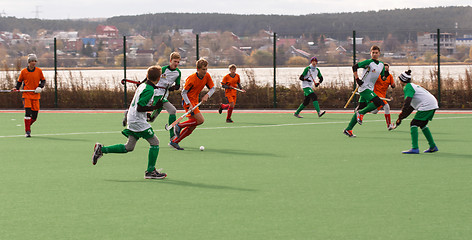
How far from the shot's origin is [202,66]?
45.4 ft

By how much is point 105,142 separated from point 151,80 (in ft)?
20.2

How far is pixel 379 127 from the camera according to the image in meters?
18.9

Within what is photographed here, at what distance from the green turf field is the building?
1127 centimetres

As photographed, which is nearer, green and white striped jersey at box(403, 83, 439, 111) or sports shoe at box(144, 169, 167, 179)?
sports shoe at box(144, 169, 167, 179)

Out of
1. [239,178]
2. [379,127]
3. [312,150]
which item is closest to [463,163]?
[312,150]

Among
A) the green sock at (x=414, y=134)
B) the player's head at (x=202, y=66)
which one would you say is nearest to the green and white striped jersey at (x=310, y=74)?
the player's head at (x=202, y=66)

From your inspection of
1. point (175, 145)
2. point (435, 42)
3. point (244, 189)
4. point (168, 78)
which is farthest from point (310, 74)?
point (244, 189)

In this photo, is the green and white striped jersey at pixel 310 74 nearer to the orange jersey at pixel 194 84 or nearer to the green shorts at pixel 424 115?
the orange jersey at pixel 194 84

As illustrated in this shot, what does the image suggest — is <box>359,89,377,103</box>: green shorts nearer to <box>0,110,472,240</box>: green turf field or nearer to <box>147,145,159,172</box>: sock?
<box>0,110,472,240</box>: green turf field

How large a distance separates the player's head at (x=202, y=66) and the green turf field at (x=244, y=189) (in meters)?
1.48

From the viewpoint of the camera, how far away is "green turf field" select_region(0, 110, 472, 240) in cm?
740

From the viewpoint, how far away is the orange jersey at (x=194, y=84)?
14273mm

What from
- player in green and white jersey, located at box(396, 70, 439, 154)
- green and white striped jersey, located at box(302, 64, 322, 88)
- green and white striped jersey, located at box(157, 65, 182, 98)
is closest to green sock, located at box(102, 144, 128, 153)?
green and white striped jersey, located at box(157, 65, 182, 98)

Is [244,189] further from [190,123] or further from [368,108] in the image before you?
[368,108]
